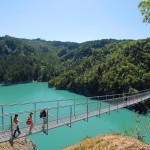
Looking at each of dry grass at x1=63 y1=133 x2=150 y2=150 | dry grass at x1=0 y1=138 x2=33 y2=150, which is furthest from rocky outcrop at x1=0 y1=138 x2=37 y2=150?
dry grass at x1=63 y1=133 x2=150 y2=150

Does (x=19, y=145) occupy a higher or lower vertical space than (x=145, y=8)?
lower

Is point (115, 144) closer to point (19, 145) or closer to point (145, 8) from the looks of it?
point (145, 8)

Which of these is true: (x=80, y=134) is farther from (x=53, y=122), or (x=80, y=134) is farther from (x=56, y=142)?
(x=53, y=122)

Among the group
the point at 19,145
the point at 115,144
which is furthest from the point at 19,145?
the point at 115,144

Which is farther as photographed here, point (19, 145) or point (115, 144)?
point (19, 145)

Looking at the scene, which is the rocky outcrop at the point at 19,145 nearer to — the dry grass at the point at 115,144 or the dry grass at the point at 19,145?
the dry grass at the point at 19,145

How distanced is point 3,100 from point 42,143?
2664cm

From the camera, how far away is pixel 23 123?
32.2 feet

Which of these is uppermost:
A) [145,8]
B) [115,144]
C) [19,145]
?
[145,8]

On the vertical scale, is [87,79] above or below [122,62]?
below

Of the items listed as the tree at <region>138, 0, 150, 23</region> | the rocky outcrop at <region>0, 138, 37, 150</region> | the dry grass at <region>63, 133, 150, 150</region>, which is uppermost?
the tree at <region>138, 0, 150, 23</region>

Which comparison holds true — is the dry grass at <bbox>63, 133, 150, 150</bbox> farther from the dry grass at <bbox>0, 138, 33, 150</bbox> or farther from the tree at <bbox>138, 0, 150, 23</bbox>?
the dry grass at <bbox>0, 138, 33, 150</bbox>

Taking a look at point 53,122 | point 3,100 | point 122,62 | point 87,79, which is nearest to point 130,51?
point 122,62

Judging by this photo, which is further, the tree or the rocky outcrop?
the rocky outcrop
